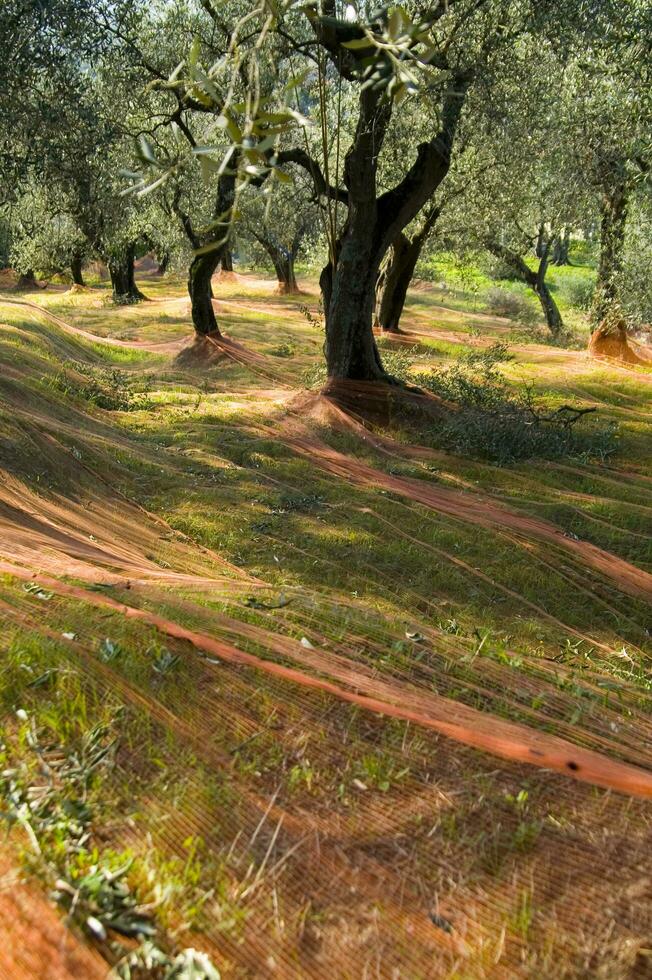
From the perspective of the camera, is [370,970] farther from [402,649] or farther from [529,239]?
[529,239]

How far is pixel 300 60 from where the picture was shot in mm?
12109

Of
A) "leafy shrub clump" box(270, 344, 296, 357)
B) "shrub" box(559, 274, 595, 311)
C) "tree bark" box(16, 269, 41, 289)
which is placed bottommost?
"leafy shrub clump" box(270, 344, 296, 357)

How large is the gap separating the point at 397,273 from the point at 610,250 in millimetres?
5038

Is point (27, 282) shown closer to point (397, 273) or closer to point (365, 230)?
point (397, 273)

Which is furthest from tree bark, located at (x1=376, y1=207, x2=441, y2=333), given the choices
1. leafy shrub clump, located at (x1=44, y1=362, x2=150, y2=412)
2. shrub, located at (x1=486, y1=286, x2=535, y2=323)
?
shrub, located at (x1=486, y1=286, x2=535, y2=323)

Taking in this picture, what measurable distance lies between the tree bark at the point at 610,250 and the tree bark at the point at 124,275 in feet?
57.2

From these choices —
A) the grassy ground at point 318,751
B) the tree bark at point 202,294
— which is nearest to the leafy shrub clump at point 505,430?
the grassy ground at point 318,751

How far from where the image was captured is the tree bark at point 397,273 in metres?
18.3

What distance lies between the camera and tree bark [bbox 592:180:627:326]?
16.1 m

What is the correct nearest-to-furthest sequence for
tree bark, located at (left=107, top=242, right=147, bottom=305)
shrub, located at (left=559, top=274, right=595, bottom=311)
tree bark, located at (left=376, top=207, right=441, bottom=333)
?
tree bark, located at (left=376, top=207, right=441, bottom=333) < tree bark, located at (left=107, top=242, right=147, bottom=305) < shrub, located at (left=559, top=274, right=595, bottom=311)

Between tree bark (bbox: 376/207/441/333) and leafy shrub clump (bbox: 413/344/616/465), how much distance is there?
7.61 m

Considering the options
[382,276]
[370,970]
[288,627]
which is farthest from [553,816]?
[382,276]

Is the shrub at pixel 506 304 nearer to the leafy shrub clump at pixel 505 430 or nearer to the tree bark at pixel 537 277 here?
the tree bark at pixel 537 277

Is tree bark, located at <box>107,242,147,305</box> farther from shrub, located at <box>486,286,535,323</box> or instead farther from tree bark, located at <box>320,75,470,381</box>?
tree bark, located at <box>320,75,470,381</box>
